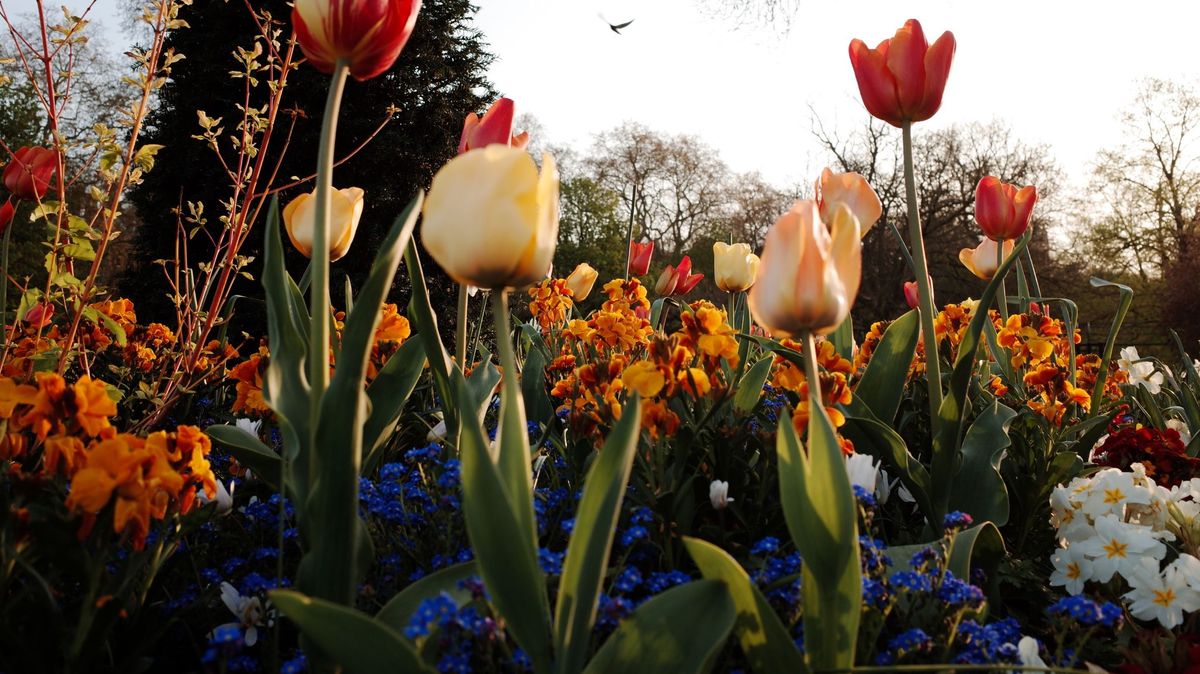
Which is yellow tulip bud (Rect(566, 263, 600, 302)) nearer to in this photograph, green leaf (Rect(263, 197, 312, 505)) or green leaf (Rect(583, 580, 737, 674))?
green leaf (Rect(263, 197, 312, 505))

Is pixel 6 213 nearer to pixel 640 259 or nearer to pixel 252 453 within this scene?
pixel 252 453

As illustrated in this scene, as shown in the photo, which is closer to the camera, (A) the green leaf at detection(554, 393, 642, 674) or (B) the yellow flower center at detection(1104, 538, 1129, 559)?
(A) the green leaf at detection(554, 393, 642, 674)

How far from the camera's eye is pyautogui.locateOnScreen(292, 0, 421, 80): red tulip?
3.54 ft

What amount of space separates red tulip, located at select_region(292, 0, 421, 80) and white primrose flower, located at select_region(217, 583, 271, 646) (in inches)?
32.1

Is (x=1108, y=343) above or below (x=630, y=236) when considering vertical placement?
below

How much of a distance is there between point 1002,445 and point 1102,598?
1.17 ft

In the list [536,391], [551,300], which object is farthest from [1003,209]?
[551,300]

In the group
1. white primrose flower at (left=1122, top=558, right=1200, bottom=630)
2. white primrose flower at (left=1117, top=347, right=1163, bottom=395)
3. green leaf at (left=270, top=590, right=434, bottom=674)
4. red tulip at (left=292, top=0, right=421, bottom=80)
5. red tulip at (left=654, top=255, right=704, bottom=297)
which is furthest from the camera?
red tulip at (left=654, top=255, right=704, bottom=297)

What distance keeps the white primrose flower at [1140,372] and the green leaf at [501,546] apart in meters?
3.39

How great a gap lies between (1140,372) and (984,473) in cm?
232

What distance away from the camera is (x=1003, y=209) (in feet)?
8.18

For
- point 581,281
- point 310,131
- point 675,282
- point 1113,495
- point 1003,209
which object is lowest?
point 1113,495

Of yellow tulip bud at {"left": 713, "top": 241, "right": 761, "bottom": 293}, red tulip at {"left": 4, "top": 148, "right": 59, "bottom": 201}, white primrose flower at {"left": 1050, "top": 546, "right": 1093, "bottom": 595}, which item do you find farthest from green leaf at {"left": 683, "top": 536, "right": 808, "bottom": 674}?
yellow tulip bud at {"left": 713, "top": 241, "right": 761, "bottom": 293}

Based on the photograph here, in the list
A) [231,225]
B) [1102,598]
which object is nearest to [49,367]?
[231,225]
